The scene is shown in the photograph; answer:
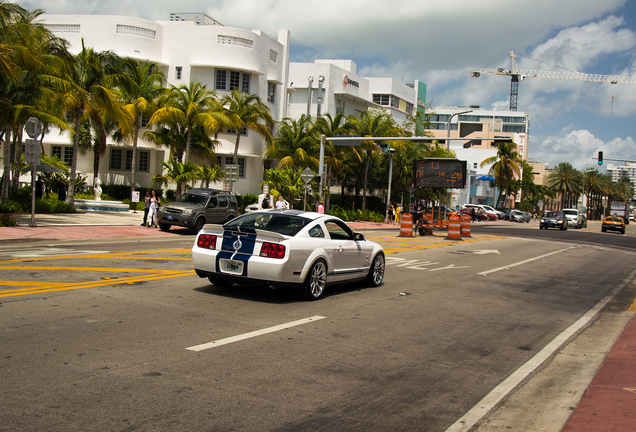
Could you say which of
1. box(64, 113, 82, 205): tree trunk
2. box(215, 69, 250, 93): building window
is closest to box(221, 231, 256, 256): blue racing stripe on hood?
box(64, 113, 82, 205): tree trunk

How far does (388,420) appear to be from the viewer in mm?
4609

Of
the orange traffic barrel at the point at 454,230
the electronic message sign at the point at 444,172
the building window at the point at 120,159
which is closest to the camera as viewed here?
the orange traffic barrel at the point at 454,230

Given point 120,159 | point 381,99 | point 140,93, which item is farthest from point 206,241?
point 381,99

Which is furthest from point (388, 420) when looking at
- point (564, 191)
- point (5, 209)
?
point (564, 191)

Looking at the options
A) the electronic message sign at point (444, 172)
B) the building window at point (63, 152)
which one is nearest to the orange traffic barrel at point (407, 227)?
the electronic message sign at point (444, 172)

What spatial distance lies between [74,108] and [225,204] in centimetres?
991

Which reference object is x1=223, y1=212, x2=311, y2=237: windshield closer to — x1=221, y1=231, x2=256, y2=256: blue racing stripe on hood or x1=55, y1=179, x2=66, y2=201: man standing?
x1=221, y1=231, x2=256, y2=256: blue racing stripe on hood

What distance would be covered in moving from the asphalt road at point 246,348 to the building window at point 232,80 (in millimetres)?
29883

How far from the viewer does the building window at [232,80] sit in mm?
40625

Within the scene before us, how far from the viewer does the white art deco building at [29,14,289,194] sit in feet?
128

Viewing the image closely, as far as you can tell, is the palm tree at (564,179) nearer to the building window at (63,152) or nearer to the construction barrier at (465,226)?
the construction barrier at (465,226)

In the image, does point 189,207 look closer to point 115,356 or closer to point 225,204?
point 225,204

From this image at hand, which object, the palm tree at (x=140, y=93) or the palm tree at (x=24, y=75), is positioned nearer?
the palm tree at (x=24, y=75)

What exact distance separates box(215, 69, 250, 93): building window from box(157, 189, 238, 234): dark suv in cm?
1747
